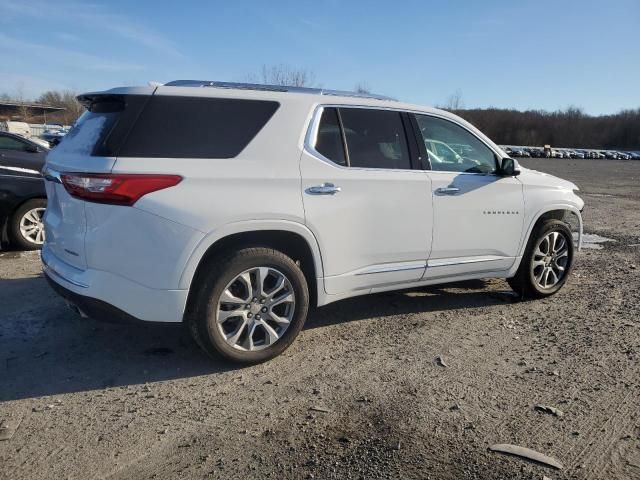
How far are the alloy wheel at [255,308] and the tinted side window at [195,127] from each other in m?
0.88

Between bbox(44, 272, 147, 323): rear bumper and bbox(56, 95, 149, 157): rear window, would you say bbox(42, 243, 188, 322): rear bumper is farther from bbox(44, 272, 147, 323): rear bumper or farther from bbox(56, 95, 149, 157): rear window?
bbox(56, 95, 149, 157): rear window

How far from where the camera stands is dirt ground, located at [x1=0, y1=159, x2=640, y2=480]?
2705mm

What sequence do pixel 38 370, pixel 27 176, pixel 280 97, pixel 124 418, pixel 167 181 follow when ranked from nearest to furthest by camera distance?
pixel 124 418 < pixel 167 181 < pixel 38 370 < pixel 280 97 < pixel 27 176

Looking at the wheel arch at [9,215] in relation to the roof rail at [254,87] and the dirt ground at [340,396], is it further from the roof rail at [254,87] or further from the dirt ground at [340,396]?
the roof rail at [254,87]

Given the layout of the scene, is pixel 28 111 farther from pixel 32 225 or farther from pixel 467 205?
pixel 467 205

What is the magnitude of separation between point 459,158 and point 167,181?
8.89ft

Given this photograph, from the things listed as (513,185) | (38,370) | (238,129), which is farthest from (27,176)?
(513,185)

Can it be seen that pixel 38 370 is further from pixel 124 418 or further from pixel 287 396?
pixel 287 396

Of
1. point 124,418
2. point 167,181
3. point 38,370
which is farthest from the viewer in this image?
point 38,370

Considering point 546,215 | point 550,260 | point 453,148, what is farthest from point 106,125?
point 550,260

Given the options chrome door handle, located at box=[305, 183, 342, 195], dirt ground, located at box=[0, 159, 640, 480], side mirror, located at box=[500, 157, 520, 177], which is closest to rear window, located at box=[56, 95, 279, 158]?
chrome door handle, located at box=[305, 183, 342, 195]

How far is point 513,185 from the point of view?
198 inches

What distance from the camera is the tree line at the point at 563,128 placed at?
122 m

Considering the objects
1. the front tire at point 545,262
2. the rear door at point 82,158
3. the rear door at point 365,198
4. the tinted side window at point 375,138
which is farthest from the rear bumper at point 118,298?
the front tire at point 545,262
